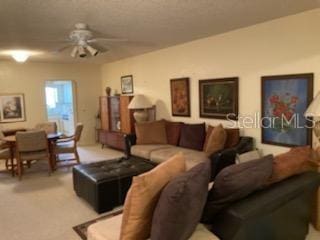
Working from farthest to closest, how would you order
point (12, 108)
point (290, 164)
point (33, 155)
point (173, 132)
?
1. point (12, 108)
2. point (173, 132)
3. point (33, 155)
4. point (290, 164)

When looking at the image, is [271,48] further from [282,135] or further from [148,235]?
[148,235]

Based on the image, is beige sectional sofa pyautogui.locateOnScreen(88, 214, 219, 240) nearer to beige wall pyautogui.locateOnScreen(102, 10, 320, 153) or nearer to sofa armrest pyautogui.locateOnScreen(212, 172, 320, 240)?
sofa armrest pyautogui.locateOnScreen(212, 172, 320, 240)

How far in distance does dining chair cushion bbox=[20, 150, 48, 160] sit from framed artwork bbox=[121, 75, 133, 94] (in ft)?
9.02

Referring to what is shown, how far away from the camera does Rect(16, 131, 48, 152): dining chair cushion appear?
4602 millimetres

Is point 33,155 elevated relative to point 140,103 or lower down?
lower down

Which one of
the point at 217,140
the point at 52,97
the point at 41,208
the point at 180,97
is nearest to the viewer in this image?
the point at 41,208

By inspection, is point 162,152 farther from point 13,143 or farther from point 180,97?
point 13,143

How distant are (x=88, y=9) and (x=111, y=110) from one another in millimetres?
4242

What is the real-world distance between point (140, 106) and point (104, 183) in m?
2.72

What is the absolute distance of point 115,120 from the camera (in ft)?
22.9

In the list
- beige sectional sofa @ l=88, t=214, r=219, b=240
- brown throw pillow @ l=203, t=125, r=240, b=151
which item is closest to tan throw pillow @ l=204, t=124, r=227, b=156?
brown throw pillow @ l=203, t=125, r=240, b=151

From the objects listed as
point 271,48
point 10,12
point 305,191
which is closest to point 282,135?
point 271,48

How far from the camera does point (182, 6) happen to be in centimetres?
299

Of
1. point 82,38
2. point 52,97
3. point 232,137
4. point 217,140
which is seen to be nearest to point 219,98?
point 232,137
